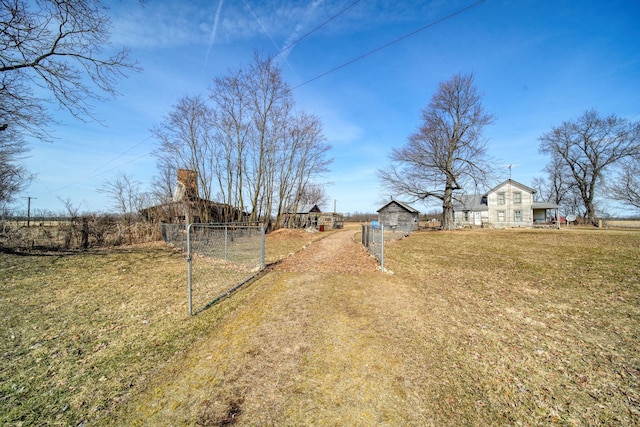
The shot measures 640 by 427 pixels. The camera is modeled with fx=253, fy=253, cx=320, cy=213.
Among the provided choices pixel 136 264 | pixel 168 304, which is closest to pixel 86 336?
pixel 168 304

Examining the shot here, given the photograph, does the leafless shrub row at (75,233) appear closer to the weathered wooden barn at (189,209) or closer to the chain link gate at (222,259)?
the weathered wooden barn at (189,209)

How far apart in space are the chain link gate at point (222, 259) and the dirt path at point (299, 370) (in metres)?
1.75

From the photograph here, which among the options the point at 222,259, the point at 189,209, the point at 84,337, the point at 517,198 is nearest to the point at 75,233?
the point at 189,209

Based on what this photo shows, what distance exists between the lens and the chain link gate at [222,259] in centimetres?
695

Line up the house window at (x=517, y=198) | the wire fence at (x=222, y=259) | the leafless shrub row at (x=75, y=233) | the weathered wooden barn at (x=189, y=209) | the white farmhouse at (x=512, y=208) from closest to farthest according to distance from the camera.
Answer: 1. the wire fence at (x=222, y=259)
2. the leafless shrub row at (x=75, y=233)
3. the weathered wooden barn at (x=189, y=209)
4. the white farmhouse at (x=512, y=208)
5. the house window at (x=517, y=198)

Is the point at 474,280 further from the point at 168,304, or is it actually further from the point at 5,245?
the point at 5,245

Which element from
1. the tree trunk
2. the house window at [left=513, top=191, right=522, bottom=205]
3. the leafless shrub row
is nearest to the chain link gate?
the leafless shrub row

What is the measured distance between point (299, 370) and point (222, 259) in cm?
840

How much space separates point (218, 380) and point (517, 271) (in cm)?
935

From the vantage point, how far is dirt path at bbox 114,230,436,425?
251 cm

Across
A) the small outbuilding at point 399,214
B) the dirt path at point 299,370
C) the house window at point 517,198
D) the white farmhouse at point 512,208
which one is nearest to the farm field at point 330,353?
the dirt path at point 299,370

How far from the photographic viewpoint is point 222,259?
35.0 feet

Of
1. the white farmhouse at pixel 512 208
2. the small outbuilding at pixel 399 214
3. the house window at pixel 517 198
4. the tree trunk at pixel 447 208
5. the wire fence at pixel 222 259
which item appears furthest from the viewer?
the house window at pixel 517 198

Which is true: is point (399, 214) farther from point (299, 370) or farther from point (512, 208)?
point (299, 370)
